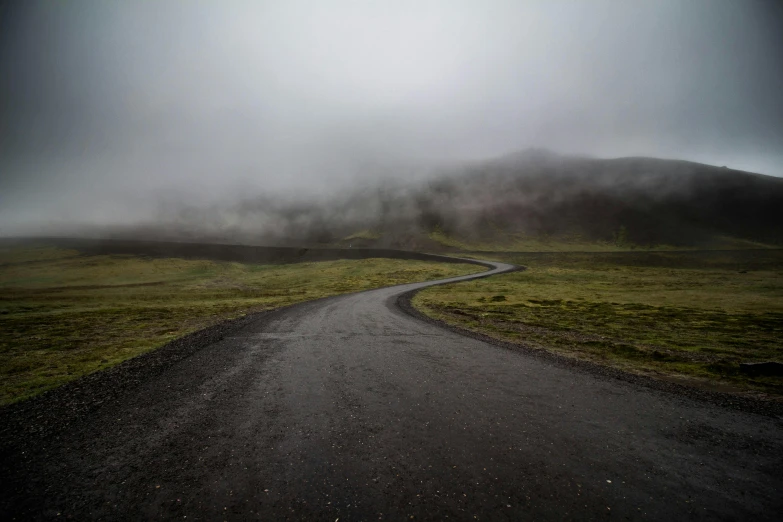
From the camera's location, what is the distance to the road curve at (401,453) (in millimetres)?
6387

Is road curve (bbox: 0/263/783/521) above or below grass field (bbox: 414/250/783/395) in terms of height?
above

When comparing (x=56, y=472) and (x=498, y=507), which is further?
(x=56, y=472)

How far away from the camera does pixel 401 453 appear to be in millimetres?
8266

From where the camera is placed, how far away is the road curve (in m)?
6.39

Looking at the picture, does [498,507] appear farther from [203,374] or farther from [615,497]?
[203,374]

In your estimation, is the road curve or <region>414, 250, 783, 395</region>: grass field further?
<region>414, 250, 783, 395</region>: grass field

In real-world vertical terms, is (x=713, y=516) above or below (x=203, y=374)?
above

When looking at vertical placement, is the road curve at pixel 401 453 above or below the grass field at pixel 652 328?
above

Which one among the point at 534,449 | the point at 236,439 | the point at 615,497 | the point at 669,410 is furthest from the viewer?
the point at 669,410

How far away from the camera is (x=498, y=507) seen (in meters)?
6.27

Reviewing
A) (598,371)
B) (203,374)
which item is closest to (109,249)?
(203,374)

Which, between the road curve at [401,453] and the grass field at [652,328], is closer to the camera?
the road curve at [401,453]

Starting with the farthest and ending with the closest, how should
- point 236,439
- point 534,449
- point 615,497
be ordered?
point 236,439
point 534,449
point 615,497

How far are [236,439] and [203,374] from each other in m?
7.03
